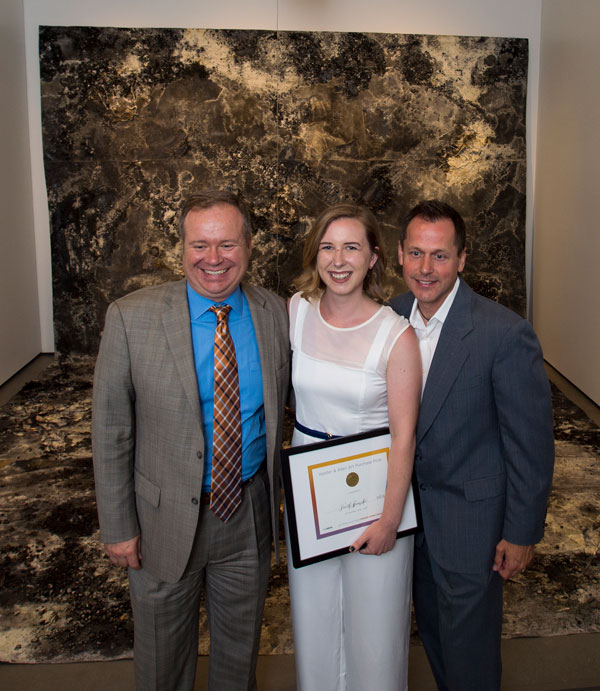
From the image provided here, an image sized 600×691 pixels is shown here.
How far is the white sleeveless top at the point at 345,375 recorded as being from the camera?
175cm

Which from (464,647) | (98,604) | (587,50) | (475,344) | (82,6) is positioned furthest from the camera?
(82,6)

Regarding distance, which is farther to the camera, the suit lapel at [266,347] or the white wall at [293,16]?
the white wall at [293,16]

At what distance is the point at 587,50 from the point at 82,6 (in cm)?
465

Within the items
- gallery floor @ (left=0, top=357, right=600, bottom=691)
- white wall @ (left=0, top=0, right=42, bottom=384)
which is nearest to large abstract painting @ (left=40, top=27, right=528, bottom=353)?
white wall @ (left=0, top=0, right=42, bottom=384)

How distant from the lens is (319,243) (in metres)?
1.82

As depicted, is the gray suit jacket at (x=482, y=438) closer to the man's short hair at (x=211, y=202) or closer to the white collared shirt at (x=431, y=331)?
the white collared shirt at (x=431, y=331)

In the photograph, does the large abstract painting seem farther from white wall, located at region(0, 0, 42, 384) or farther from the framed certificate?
the framed certificate

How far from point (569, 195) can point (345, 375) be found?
4932 mm

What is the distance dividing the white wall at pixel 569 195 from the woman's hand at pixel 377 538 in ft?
13.7

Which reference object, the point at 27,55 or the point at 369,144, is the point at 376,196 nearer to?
the point at 369,144

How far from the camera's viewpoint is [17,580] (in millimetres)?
2977

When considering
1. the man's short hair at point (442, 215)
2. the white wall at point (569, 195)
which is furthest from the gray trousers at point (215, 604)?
the white wall at point (569, 195)

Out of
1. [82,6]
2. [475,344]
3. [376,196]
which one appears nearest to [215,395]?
[475,344]

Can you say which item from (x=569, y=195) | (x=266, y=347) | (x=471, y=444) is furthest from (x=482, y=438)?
(x=569, y=195)
